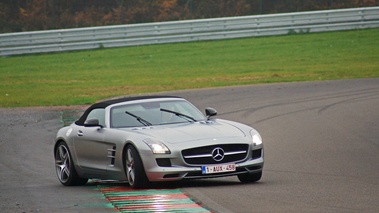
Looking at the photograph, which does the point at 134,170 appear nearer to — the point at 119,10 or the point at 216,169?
the point at 216,169

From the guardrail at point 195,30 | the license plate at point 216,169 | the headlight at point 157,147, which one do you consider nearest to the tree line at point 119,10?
the guardrail at point 195,30

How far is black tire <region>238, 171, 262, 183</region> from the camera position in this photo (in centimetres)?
1407

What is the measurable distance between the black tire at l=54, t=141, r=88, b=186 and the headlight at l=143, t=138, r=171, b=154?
81.3 inches

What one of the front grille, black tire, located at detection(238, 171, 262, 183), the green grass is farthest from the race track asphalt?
the green grass

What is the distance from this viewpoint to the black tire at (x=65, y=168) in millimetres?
15344

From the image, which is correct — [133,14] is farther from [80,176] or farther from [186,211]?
[186,211]

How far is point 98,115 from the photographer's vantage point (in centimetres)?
1534

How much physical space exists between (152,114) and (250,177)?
1.66m

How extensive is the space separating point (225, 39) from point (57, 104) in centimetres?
1735

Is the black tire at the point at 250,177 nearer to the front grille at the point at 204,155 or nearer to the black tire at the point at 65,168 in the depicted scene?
the front grille at the point at 204,155

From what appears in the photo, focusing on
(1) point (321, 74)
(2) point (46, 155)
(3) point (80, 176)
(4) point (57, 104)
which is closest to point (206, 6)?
(1) point (321, 74)

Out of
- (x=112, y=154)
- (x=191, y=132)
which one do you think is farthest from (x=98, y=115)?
(x=191, y=132)

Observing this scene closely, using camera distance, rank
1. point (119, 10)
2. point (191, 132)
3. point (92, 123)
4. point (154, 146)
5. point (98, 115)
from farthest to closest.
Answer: point (119, 10), point (98, 115), point (92, 123), point (191, 132), point (154, 146)

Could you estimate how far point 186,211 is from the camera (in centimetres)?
1138
